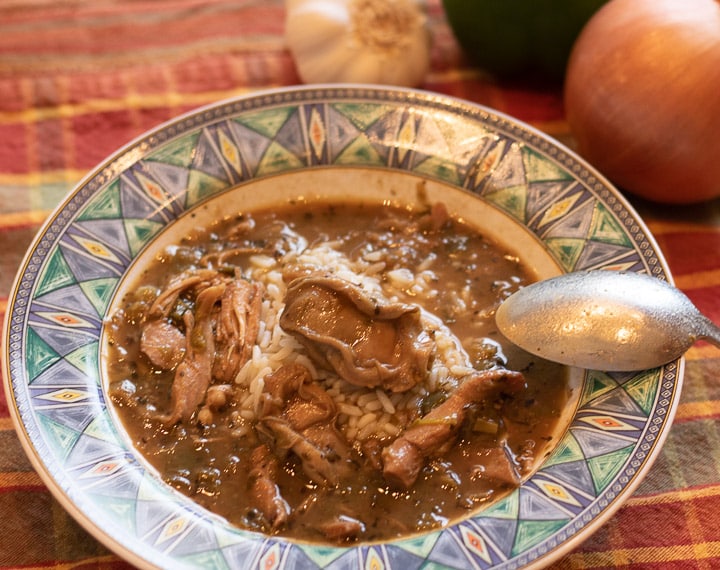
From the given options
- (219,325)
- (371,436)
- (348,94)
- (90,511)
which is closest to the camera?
(90,511)

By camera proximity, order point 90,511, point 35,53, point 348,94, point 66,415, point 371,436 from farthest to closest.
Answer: point 35,53
point 348,94
point 371,436
point 66,415
point 90,511

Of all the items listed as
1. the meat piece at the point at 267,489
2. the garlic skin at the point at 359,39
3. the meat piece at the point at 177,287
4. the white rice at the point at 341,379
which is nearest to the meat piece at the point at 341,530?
the meat piece at the point at 267,489

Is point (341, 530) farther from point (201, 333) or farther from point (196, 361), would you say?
point (201, 333)

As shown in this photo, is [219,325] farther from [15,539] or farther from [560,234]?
[560,234]

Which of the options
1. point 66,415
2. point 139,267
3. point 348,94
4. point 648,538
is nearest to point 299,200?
point 348,94

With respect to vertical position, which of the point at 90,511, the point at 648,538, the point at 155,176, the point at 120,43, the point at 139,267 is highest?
the point at 120,43

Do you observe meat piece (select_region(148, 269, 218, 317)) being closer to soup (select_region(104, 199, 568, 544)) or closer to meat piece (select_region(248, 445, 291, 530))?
soup (select_region(104, 199, 568, 544))

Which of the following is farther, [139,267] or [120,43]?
[120,43]
